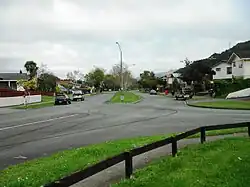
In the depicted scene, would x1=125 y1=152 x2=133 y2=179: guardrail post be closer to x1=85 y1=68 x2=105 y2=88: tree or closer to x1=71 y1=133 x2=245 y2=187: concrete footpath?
x1=71 y1=133 x2=245 y2=187: concrete footpath

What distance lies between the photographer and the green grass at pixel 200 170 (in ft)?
22.7

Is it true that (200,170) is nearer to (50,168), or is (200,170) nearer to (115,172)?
(115,172)

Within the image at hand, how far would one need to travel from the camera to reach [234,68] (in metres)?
72.0

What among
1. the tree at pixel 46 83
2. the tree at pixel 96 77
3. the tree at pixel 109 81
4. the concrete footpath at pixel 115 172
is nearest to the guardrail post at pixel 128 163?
the concrete footpath at pixel 115 172

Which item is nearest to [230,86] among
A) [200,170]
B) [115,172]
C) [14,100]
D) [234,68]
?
[234,68]

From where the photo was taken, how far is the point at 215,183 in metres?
6.91

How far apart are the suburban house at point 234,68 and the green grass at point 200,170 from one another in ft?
197

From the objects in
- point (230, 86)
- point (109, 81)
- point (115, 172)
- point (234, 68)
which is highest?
point (234, 68)

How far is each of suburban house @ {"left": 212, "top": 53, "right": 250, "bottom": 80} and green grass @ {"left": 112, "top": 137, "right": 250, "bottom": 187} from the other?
6020 centimetres

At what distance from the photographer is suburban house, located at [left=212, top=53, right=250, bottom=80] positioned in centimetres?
6744

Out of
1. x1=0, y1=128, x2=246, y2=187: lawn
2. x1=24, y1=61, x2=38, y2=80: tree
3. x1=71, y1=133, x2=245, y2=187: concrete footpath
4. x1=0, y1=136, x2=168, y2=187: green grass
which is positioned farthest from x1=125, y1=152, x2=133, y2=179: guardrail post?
x1=24, y1=61, x2=38, y2=80: tree

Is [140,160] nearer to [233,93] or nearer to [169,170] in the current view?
[169,170]

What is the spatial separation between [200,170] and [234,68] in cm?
6739

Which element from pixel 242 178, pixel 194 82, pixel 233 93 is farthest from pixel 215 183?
pixel 194 82
